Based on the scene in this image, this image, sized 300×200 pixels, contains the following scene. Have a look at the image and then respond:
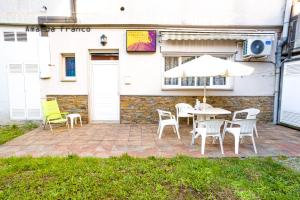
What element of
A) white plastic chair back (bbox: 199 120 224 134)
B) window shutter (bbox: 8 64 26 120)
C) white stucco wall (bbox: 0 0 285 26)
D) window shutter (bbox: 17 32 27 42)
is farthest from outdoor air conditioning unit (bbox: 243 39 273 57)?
window shutter (bbox: 8 64 26 120)

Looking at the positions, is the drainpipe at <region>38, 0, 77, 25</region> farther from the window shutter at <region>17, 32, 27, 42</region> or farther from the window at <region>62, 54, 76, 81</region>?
the window at <region>62, 54, 76, 81</region>

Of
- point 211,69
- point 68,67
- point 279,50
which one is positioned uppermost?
point 279,50

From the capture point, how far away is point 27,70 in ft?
27.4

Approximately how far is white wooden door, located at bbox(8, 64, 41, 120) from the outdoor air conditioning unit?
8.81 meters

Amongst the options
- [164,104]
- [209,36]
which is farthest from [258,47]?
[164,104]

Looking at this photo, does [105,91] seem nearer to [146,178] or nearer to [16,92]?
[16,92]

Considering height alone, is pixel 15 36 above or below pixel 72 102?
above

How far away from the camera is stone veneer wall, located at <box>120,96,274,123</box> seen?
28.1ft

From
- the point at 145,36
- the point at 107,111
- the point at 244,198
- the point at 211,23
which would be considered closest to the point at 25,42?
the point at 107,111

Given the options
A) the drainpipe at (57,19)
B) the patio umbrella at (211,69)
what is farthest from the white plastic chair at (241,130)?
the drainpipe at (57,19)

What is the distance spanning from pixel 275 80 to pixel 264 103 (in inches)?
43.2

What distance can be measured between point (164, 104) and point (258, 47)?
14.6ft

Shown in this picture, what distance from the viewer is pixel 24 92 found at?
845cm

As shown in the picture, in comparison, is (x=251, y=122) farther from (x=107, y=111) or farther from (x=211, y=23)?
(x=107, y=111)
